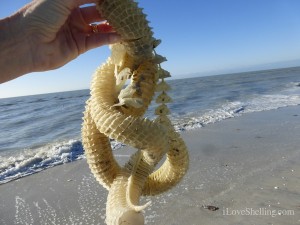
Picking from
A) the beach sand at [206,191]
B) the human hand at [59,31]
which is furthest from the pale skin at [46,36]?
the beach sand at [206,191]

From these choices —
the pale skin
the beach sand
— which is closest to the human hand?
the pale skin

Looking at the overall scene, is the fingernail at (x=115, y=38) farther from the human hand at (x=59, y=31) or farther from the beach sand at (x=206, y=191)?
the beach sand at (x=206, y=191)

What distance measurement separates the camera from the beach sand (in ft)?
15.0

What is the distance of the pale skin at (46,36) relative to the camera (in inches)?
Result: 69.1

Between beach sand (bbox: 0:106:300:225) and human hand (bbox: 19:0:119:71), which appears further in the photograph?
beach sand (bbox: 0:106:300:225)

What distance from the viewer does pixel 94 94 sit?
67.1 inches

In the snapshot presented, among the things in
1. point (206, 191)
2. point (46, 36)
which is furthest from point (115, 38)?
point (206, 191)

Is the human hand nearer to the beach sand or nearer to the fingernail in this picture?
the fingernail

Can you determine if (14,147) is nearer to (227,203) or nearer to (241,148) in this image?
(241,148)

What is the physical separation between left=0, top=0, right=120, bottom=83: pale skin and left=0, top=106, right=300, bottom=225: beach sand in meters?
3.12

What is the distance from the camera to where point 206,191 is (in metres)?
5.34

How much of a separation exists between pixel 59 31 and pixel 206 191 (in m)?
4.03

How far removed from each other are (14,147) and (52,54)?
10.5 metres

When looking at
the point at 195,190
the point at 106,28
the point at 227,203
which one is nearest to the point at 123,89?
the point at 106,28
